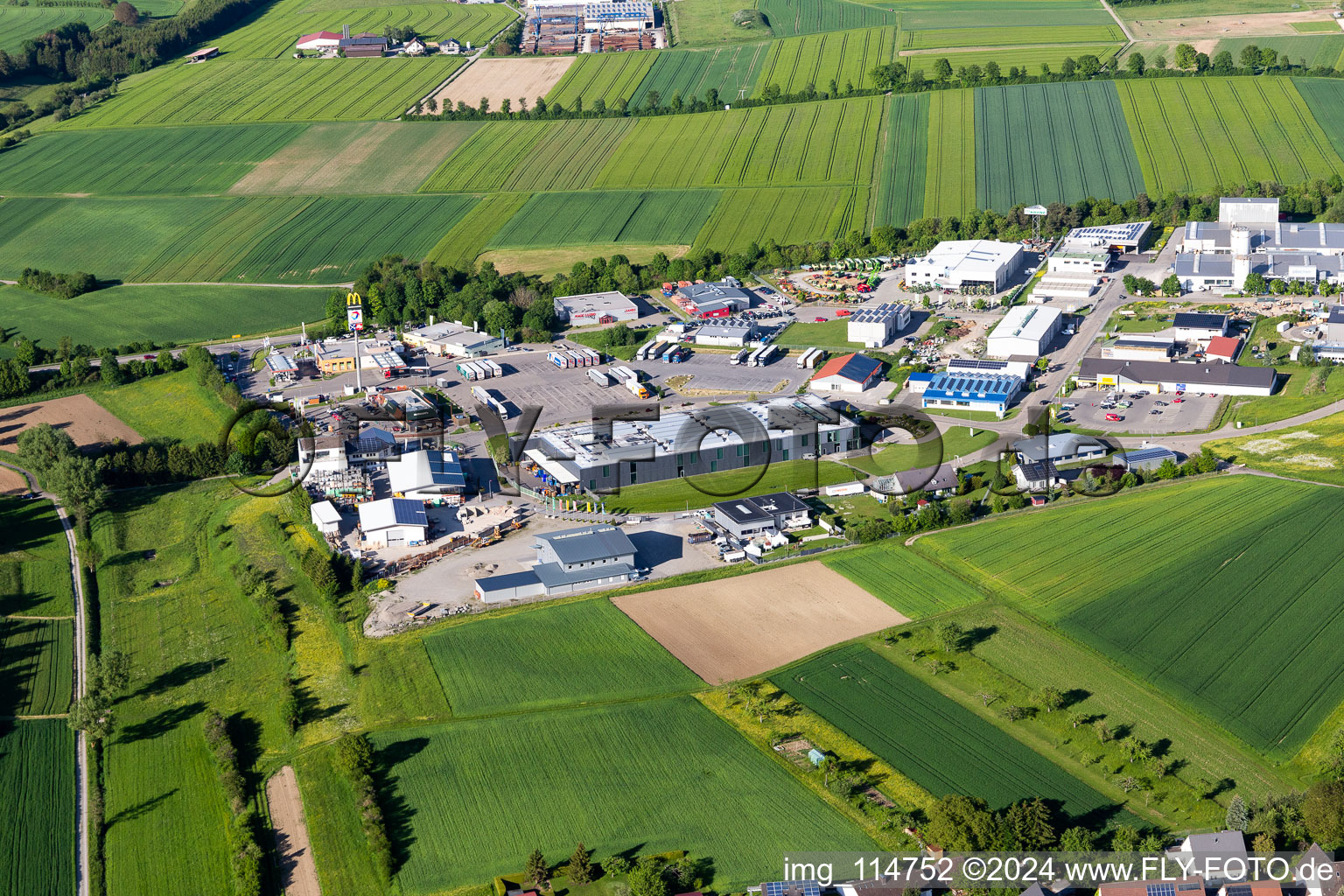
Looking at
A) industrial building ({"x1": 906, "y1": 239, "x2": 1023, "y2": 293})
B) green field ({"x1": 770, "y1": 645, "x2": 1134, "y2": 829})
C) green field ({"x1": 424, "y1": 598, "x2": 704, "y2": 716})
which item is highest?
industrial building ({"x1": 906, "y1": 239, "x2": 1023, "y2": 293})

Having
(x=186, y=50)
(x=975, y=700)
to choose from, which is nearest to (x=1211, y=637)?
(x=975, y=700)

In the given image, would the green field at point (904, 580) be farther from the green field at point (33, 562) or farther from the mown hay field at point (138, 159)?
the mown hay field at point (138, 159)

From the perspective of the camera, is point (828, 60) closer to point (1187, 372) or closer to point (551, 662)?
point (1187, 372)

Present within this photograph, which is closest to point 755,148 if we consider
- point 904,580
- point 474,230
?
point 474,230

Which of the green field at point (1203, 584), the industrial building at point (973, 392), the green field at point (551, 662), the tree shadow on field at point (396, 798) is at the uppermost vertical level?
the industrial building at point (973, 392)

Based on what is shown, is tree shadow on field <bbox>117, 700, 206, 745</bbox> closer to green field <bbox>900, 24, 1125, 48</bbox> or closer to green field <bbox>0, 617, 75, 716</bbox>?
green field <bbox>0, 617, 75, 716</bbox>

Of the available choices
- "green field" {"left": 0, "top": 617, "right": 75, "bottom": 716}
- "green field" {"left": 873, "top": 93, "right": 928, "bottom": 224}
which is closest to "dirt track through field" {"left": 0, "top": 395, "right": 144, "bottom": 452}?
"green field" {"left": 0, "top": 617, "right": 75, "bottom": 716}

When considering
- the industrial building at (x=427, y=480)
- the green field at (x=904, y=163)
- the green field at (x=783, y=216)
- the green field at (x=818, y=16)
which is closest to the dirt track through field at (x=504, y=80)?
the green field at (x=818, y=16)
